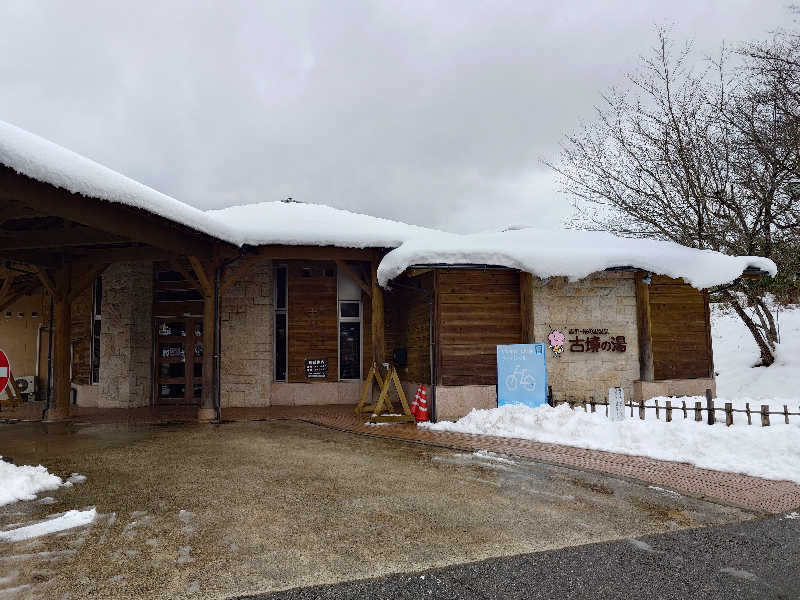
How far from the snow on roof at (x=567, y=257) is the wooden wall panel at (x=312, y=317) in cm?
284

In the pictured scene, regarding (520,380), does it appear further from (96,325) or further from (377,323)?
(96,325)

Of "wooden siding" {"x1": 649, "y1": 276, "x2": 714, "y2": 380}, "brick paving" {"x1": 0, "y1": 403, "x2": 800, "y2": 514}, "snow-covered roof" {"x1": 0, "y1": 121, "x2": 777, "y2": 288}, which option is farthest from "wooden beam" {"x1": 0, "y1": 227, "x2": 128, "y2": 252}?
"wooden siding" {"x1": 649, "y1": 276, "x2": 714, "y2": 380}

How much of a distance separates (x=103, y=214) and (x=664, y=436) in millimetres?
8479

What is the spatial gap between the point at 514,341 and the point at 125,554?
28.8 ft

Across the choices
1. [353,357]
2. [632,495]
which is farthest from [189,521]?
[353,357]

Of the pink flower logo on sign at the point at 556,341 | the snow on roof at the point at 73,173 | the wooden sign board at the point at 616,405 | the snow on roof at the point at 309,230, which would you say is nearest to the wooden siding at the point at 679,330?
the pink flower logo on sign at the point at 556,341

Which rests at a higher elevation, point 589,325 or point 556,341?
point 589,325

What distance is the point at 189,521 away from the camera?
452 centimetres

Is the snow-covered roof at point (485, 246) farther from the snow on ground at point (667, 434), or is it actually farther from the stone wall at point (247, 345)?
the snow on ground at point (667, 434)

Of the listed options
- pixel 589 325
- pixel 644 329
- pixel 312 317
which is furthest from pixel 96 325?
pixel 644 329

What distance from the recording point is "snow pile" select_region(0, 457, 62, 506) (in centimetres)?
530

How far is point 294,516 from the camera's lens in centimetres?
469

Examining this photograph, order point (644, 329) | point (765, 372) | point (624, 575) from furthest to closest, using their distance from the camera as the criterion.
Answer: point (765, 372), point (644, 329), point (624, 575)

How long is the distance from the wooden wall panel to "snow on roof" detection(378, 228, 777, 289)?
9.32 ft
